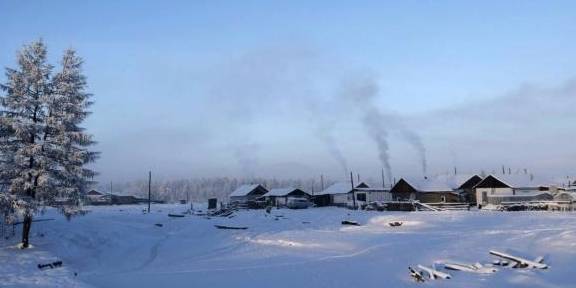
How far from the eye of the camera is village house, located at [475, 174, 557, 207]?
66.5 metres

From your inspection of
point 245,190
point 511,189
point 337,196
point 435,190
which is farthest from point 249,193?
point 511,189

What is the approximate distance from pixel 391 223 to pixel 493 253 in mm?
18226

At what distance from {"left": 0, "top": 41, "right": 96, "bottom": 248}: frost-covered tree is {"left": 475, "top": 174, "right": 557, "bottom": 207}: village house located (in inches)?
1920

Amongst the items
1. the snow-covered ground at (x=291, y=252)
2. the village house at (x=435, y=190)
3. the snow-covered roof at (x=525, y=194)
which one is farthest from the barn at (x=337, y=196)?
the snow-covered ground at (x=291, y=252)

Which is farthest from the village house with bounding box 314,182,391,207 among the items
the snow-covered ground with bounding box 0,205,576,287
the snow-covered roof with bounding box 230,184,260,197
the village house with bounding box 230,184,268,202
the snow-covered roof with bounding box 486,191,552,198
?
the snow-covered ground with bounding box 0,205,576,287

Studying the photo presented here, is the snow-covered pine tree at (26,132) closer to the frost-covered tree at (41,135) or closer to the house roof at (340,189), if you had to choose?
the frost-covered tree at (41,135)

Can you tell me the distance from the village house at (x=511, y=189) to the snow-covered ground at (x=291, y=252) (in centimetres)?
1628

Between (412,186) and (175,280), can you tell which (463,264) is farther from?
(412,186)

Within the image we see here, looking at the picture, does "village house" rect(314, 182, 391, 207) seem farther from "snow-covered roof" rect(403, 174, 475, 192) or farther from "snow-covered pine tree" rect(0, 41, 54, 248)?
"snow-covered pine tree" rect(0, 41, 54, 248)

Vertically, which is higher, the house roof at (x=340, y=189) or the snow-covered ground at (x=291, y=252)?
the house roof at (x=340, y=189)

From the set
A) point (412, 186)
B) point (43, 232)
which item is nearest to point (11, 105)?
point (43, 232)

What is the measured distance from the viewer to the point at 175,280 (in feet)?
87.2

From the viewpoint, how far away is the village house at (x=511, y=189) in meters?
66.5

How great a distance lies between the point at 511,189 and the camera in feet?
226
